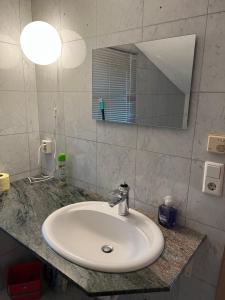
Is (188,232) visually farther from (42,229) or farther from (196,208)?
(42,229)

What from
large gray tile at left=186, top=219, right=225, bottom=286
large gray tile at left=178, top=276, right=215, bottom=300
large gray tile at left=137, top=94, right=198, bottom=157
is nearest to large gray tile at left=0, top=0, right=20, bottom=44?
large gray tile at left=137, top=94, right=198, bottom=157

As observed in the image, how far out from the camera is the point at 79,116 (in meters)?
1.38

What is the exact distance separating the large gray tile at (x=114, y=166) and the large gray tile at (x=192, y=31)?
1.58 feet

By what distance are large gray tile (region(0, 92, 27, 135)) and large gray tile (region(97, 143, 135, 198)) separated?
2.07 feet

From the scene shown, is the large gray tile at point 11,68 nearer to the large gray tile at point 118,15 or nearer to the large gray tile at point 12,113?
the large gray tile at point 12,113

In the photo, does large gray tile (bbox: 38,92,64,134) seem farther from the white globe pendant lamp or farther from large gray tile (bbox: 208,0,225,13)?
large gray tile (bbox: 208,0,225,13)

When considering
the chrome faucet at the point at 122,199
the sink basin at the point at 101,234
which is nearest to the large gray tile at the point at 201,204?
the sink basin at the point at 101,234

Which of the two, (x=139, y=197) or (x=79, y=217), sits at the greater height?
(x=139, y=197)

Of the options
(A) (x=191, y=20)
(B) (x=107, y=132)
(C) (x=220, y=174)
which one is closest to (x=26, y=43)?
(B) (x=107, y=132)

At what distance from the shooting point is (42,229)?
1.00m

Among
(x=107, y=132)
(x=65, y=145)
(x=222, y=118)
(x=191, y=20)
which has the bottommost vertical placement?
(x=65, y=145)

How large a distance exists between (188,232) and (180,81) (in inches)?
27.1

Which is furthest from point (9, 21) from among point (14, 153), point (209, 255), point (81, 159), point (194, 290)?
point (194, 290)

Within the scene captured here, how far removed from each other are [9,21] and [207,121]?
1342 mm
